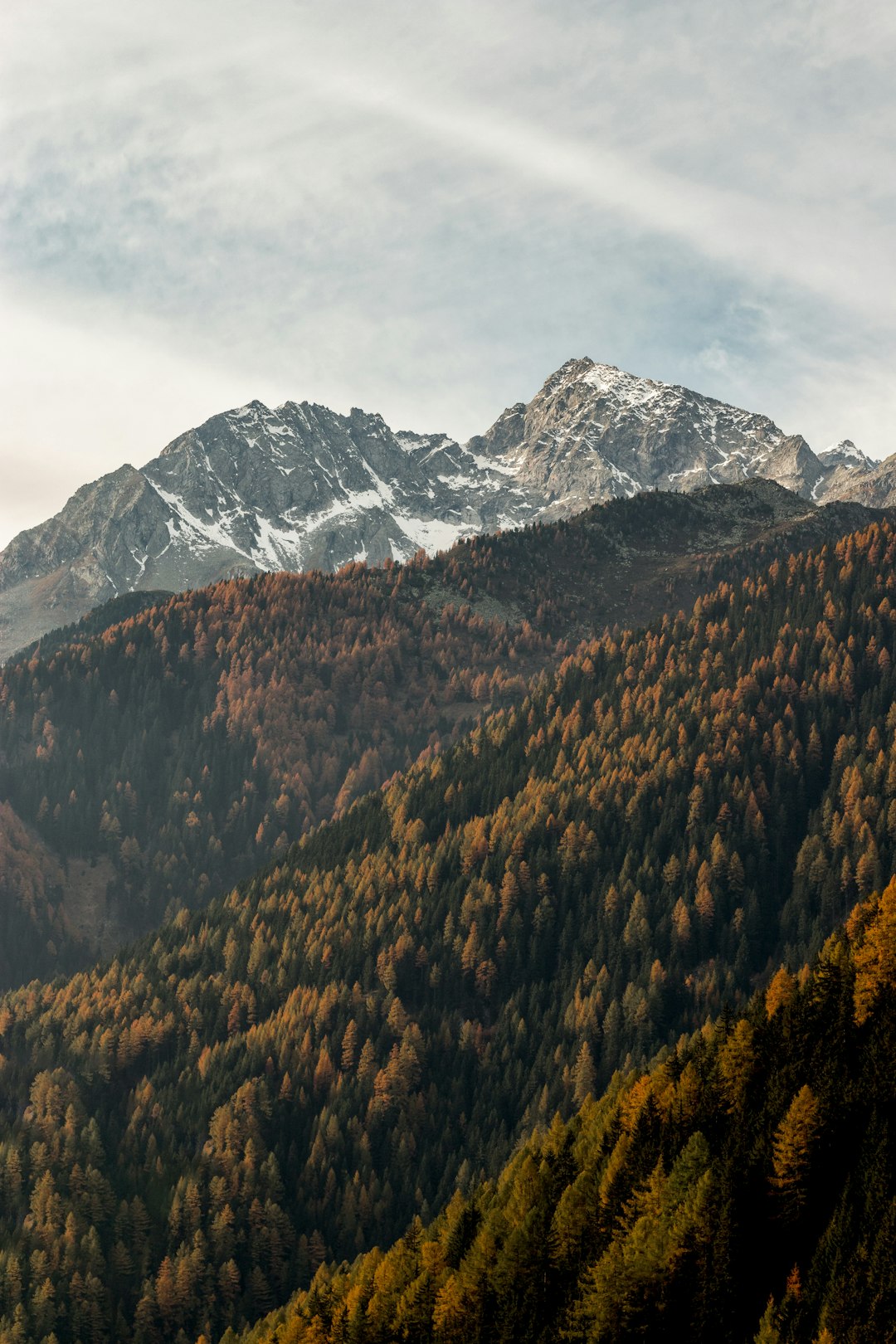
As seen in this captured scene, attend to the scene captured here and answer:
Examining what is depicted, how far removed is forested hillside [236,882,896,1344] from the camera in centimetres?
9712

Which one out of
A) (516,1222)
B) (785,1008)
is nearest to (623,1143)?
(516,1222)

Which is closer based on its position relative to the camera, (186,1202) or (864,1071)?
(864,1071)

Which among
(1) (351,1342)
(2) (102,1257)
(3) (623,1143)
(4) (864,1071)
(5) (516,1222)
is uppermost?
(4) (864,1071)

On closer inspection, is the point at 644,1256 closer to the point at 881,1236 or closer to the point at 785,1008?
the point at 881,1236

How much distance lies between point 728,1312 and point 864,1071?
84.2 ft

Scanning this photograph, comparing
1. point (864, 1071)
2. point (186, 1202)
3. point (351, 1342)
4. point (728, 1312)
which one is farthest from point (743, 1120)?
point (186, 1202)

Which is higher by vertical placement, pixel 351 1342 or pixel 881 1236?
pixel 881 1236

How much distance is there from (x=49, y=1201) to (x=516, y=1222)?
107737mm

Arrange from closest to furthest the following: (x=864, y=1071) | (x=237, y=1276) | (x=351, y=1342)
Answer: (x=864, y=1071), (x=351, y=1342), (x=237, y=1276)

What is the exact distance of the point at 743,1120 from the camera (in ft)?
380

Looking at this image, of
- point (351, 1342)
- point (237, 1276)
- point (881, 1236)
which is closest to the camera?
point (881, 1236)

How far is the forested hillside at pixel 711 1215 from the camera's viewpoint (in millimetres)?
97125

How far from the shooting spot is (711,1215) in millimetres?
104375

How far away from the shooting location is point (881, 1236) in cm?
9256
